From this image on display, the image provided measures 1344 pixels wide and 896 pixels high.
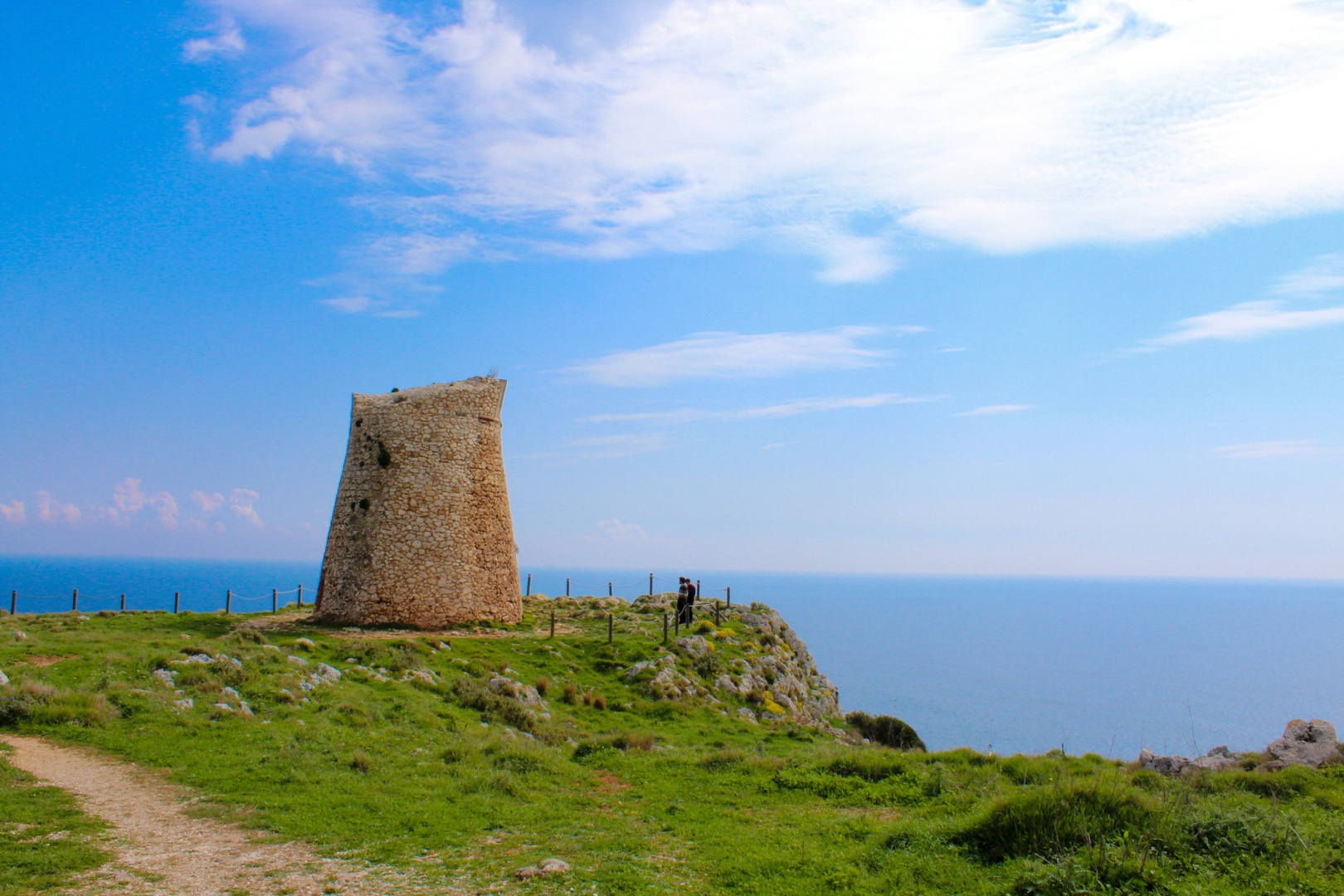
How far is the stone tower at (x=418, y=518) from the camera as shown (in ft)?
92.0

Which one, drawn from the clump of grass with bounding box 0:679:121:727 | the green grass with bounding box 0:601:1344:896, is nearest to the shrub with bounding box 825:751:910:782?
the green grass with bounding box 0:601:1344:896

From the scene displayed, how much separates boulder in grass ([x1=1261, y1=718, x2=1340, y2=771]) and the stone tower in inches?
956

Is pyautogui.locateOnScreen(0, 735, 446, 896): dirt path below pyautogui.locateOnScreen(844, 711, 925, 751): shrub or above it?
above

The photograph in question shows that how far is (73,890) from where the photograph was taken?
7926mm

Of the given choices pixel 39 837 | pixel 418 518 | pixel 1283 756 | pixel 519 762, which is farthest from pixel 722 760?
pixel 418 518

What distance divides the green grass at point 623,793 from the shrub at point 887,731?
12.7 ft

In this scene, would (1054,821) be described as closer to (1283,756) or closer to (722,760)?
(722,760)

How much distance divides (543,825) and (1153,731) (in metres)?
103

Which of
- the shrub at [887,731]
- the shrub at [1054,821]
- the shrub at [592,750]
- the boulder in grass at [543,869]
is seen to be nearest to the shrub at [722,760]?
the shrub at [592,750]

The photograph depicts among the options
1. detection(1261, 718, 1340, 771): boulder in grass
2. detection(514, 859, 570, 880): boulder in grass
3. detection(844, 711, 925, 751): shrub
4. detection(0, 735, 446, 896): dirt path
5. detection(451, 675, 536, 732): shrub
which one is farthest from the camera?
A: detection(844, 711, 925, 751): shrub

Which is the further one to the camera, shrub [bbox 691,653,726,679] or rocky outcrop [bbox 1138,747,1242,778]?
shrub [bbox 691,653,726,679]

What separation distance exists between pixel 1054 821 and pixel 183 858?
34.1ft

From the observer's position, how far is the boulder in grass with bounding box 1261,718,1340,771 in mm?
13325

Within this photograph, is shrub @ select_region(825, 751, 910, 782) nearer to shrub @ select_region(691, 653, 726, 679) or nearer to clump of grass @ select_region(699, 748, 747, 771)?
clump of grass @ select_region(699, 748, 747, 771)
